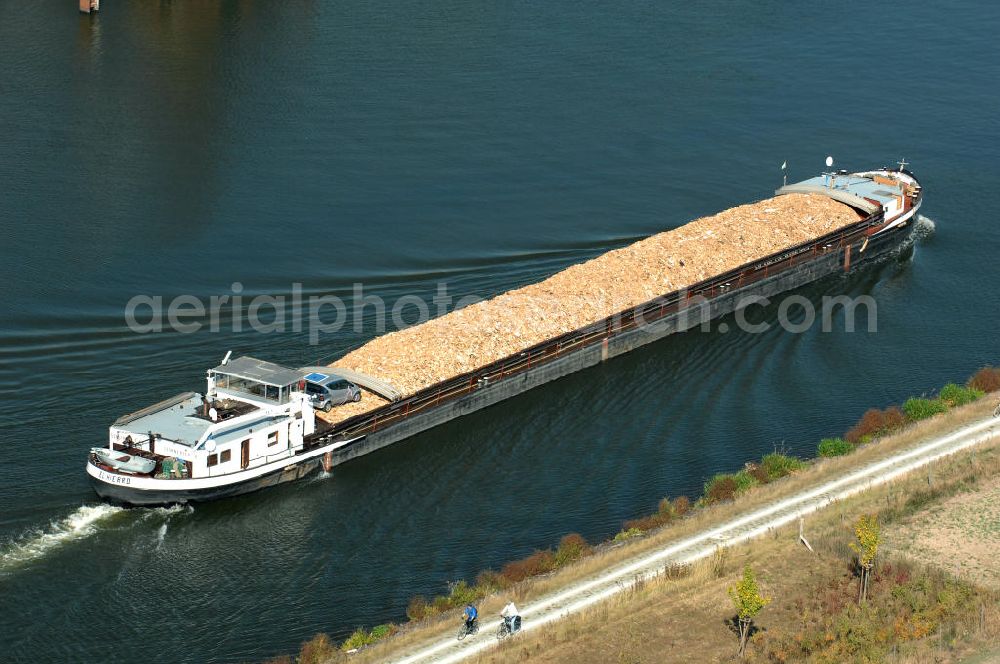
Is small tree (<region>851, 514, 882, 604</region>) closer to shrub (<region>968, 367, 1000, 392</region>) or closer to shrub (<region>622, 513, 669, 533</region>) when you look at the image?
shrub (<region>622, 513, 669, 533</region>)

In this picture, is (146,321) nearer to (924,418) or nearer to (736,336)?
(736,336)

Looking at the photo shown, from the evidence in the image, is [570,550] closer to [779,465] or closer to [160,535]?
[779,465]

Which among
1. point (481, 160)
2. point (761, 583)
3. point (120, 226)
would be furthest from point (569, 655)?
point (481, 160)

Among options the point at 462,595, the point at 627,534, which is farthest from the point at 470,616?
the point at 627,534

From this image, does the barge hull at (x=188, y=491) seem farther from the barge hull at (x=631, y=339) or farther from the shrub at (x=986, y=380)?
the shrub at (x=986, y=380)

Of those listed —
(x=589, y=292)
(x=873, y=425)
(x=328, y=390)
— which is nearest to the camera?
(x=328, y=390)

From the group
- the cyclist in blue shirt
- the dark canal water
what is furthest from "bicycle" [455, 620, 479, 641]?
the dark canal water
